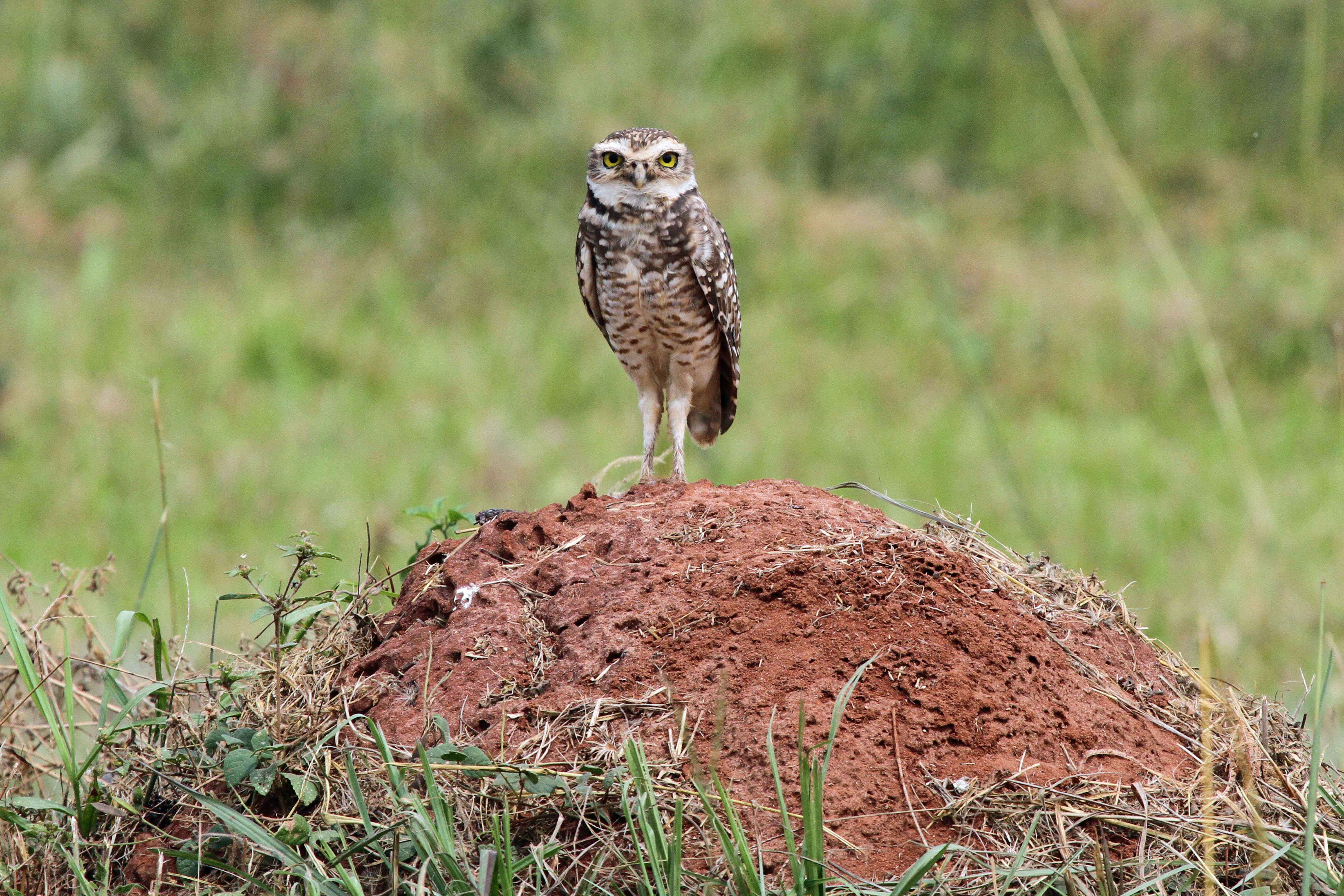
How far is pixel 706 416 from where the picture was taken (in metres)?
4.93

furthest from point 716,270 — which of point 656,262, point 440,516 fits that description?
point 440,516

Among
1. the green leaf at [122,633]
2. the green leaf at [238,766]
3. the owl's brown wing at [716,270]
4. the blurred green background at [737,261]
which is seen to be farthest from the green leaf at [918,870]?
the blurred green background at [737,261]

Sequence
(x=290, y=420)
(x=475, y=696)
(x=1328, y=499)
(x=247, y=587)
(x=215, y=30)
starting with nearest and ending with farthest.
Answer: (x=475, y=696) → (x=247, y=587) → (x=1328, y=499) → (x=290, y=420) → (x=215, y=30)

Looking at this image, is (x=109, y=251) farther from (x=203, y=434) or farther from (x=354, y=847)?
(x=354, y=847)

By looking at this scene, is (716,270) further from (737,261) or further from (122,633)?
(737,261)

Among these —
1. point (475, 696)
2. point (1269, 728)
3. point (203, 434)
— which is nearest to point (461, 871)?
point (475, 696)

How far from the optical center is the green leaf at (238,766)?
2.29 meters

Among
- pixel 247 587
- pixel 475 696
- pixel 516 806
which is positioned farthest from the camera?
pixel 247 587

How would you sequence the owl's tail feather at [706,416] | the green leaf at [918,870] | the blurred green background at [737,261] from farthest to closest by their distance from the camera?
1. the blurred green background at [737,261]
2. the owl's tail feather at [706,416]
3. the green leaf at [918,870]

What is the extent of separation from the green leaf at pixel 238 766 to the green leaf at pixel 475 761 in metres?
0.35

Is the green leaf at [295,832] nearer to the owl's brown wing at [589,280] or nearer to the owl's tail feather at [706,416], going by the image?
the owl's brown wing at [589,280]

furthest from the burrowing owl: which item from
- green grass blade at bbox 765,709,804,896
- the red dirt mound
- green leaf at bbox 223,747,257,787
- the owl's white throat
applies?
green leaf at bbox 223,747,257,787

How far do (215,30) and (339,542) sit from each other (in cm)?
564

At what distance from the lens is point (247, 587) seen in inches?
225
